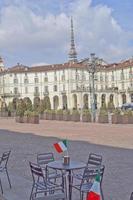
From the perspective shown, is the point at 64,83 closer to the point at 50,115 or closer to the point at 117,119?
the point at 50,115

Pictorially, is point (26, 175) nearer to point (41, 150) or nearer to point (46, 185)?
point (46, 185)

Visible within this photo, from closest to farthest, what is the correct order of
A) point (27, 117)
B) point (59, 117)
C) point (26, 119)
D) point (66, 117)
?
1. point (27, 117)
2. point (26, 119)
3. point (66, 117)
4. point (59, 117)

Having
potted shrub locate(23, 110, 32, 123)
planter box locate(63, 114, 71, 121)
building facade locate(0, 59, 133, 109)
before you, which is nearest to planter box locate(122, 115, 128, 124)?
planter box locate(63, 114, 71, 121)

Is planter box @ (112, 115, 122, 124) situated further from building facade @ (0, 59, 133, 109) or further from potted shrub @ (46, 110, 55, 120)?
building facade @ (0, 59, 133, 109)

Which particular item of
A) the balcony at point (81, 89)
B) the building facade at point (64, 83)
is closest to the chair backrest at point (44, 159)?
the building facade at point (64, 83)

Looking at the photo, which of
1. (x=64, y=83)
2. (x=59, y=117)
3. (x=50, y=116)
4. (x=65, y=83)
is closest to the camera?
(x=59, y=117)

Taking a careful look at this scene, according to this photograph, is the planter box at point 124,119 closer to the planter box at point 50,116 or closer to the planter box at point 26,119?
the planter box at point 26,119

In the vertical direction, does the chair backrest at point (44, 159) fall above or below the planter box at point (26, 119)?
below

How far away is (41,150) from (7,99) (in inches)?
3301

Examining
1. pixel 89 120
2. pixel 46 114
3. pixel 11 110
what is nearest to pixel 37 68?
pixel 11 110

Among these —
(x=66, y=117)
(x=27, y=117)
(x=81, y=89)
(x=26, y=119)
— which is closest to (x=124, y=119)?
(x=66, y=117)

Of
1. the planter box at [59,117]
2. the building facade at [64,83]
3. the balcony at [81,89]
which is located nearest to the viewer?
the planter box at [59,117]

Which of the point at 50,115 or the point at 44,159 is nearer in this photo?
the point at 44,159

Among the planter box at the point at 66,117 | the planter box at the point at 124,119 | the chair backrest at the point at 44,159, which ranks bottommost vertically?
the chair backrest at the point at 44,159
